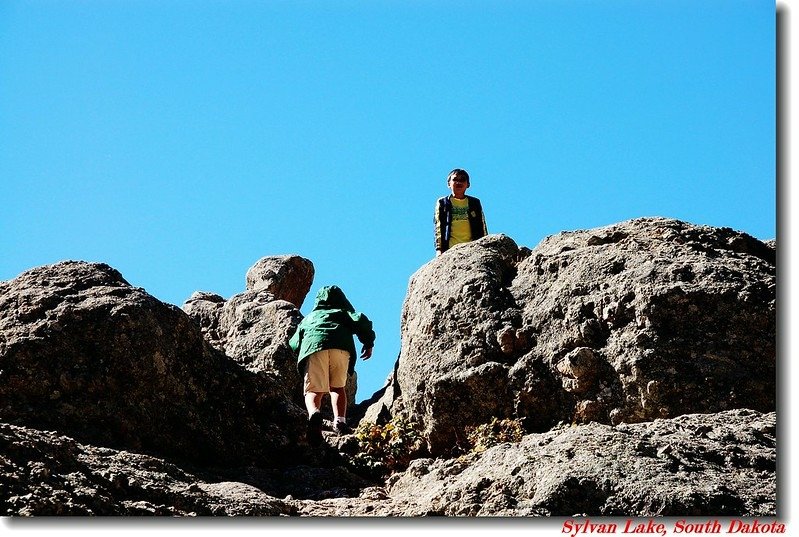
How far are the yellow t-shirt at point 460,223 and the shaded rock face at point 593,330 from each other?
1.49 meters

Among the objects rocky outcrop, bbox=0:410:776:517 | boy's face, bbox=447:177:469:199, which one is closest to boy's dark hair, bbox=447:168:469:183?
boy's face, bbox=447:177:469:199

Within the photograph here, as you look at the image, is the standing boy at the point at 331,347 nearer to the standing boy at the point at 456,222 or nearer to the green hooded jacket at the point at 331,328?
the green hooded jacket at the point at 331,328

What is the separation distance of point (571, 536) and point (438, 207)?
6604mm

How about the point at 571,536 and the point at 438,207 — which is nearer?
the point at 571,536

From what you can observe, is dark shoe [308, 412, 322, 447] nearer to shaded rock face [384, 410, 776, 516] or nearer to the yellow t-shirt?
shaded rock face [384, 410, 776, 516]

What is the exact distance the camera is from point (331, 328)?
10.5 m

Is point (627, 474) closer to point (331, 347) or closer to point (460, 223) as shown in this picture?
point (331, 347)

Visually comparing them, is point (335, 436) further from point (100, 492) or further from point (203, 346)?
point (100, 492)

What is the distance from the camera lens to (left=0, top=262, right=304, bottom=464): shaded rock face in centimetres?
805

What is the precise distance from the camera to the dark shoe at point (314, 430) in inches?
359

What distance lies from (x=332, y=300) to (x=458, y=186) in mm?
2188

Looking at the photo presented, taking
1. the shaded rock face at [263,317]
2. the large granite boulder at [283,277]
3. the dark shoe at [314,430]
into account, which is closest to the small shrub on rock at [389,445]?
the dark shoe at [314,430]

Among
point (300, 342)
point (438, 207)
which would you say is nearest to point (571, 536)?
point (300, 342)

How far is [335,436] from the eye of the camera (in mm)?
9547
